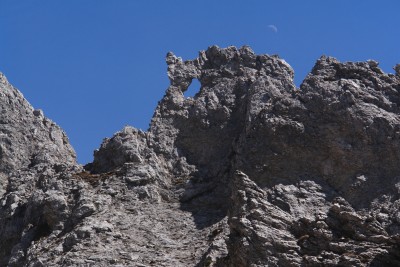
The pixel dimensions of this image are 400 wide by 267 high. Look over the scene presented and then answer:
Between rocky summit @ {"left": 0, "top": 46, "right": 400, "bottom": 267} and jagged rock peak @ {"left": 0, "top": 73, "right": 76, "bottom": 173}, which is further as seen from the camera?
jagged rock peak @ {"left": 0, "top": 73, "right": 76, "bottom": 173}

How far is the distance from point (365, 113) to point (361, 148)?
9.38 feet

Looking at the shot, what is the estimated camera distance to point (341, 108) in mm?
53406

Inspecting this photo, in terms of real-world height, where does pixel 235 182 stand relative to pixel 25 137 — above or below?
below

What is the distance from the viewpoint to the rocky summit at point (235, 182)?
40500 mm

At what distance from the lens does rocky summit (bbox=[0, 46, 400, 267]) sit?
133 feet

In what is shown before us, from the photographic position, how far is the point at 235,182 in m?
44.4

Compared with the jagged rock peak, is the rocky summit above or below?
below

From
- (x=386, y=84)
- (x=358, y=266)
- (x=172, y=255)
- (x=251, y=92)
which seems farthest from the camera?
(x=251, y=92)

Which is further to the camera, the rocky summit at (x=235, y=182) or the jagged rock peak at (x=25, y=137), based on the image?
the jagged rock peak at (x=25, y=137)

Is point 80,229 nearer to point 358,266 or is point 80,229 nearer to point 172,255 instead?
point 172,255

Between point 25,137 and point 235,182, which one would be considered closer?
point 235,182

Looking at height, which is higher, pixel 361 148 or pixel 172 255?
pixel 361 148

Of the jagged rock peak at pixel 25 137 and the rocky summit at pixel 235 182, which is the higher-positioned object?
the jagged rock peak at pixel 25 137

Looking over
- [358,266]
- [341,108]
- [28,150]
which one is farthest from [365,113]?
[28,150]
